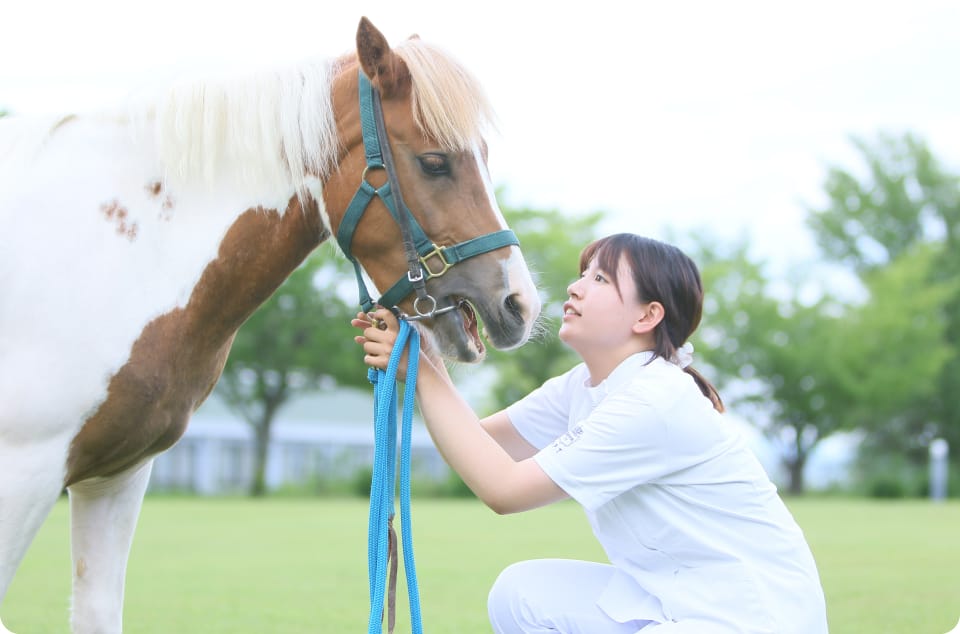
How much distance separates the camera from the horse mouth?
254 centimetres

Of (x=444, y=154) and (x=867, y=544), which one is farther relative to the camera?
(x=867, y=544)

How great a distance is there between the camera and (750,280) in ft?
118

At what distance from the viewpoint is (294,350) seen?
96.2 feet

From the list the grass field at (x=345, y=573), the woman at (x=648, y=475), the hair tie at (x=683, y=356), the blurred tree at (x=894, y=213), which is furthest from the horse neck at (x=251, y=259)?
the blurred tree at (x=894, y=213)

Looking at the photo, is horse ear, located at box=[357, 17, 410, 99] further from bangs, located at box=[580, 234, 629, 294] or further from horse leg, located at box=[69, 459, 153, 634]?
horse leg, located at box=[69, 459, 153, 634]

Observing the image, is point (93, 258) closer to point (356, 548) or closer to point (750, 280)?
point (356, 548)

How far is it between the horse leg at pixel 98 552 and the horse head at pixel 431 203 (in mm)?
929

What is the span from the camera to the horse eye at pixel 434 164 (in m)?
2.49

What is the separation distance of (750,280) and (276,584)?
31.7 meters

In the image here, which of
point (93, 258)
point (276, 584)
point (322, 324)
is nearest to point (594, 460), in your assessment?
point (93, 258)

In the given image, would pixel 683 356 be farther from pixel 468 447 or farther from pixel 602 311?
pixel 468 447

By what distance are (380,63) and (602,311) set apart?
2.93 feet

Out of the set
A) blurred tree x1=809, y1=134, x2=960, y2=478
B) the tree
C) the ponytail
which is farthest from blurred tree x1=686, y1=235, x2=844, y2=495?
the ponytail

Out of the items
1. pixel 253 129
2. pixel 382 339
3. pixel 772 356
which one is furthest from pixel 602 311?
pixel 772 356
